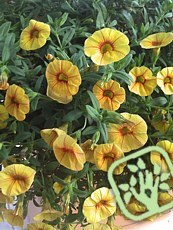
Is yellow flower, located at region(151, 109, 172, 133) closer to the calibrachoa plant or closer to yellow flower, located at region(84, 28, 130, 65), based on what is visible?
the calibrachoa plant

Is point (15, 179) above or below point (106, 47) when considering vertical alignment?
below

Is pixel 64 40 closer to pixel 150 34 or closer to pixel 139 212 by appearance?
pixel 150 34

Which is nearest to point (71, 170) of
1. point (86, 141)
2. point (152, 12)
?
point (86, 141)

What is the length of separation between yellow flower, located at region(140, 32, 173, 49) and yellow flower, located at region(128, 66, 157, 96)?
0.04 m

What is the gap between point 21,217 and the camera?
0.58 meters

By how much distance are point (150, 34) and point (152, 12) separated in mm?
87

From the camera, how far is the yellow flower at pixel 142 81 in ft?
1.82

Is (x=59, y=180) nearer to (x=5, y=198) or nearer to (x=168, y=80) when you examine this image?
(x=5, y=198)

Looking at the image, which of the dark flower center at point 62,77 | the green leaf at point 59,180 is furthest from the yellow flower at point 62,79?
the green leaf at point 59,180

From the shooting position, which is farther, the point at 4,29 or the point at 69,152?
the point at 4,29

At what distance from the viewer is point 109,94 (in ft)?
1.75

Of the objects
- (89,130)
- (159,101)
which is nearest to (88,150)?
(89,130)

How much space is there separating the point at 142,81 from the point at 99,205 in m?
0.17

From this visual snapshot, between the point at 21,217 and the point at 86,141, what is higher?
the point at 86,141
